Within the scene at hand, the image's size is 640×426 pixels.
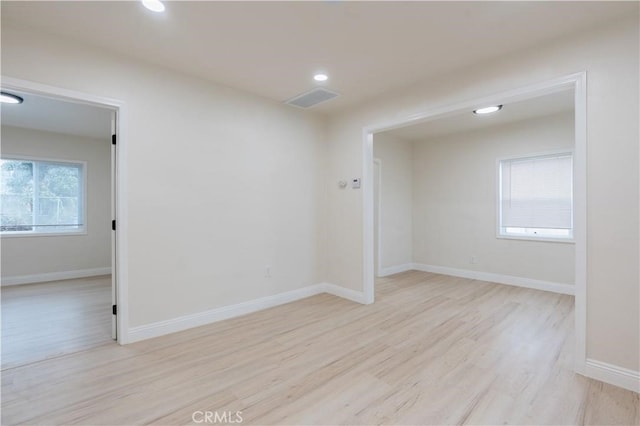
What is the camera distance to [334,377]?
2.31m

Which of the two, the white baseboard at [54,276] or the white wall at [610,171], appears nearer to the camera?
the white wall at [610,171]

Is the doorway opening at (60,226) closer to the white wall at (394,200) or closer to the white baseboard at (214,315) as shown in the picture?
the white baseboard at (214,315)

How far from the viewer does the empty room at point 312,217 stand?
214 cm

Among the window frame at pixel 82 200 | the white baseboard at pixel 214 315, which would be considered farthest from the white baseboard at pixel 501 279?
the window frame at pixel 82 200

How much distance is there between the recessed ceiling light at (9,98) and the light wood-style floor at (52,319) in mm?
2626

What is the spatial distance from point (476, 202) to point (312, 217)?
3.14 m

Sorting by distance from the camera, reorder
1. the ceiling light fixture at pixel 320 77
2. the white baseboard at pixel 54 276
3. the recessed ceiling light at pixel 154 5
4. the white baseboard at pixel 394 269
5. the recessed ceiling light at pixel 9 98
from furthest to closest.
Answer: the white baseboard at pixel 394 269 < the white baseboard at pixel 54 276 < the recessed ceiling light at pixel 9 98 < the ceiling light fixture at pixel 320 77 < the recessed ceiling light at pixel 154 5

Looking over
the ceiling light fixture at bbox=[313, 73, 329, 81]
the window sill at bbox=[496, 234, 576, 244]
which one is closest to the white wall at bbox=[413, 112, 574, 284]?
the window sill at bbox=[496, 234, 576, 244]

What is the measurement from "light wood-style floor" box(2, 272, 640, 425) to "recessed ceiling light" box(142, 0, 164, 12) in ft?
8.90

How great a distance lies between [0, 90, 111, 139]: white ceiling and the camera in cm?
408

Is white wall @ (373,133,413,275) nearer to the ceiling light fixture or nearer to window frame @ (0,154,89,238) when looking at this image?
the ceiling light fixture

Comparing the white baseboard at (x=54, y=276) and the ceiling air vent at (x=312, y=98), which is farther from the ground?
the ceiling air vent at (x=312, y=98)

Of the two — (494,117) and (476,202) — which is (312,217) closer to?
(476,202)

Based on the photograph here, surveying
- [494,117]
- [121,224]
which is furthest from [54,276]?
[494,117]
